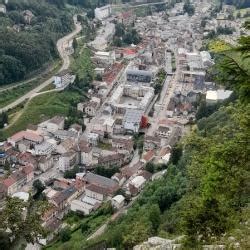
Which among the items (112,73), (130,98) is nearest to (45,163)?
(130,98)

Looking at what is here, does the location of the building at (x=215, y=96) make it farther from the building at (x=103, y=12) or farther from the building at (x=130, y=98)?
the building at (x=103, y=12)

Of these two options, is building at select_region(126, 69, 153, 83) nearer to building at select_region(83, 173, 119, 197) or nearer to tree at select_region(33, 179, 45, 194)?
building at select_region(83, 173, 119, 197)

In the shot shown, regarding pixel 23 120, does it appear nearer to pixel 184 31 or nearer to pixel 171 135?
pixel 171 135

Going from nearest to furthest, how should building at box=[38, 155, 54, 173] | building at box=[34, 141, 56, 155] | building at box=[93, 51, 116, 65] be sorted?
building at box=[38, 155, 54, 173], building at box=[34, 141, 56, 155], building at box=[93, 51, 116, 65]

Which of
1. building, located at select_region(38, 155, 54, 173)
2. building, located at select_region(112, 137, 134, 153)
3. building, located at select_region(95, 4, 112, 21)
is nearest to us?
building, located at select_region(38, 155, 54, 173)

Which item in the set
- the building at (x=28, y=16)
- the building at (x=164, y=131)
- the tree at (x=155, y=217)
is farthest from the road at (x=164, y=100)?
the building at (x=28, y=16)

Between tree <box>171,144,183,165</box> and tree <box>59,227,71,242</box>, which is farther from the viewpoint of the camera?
tree <box>171,144,183,165</box>

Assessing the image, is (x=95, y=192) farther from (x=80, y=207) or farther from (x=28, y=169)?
(x=28, y=169)

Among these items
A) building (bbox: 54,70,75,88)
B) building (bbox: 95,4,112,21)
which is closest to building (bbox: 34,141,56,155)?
building (bbox: 54,70,75,88)
